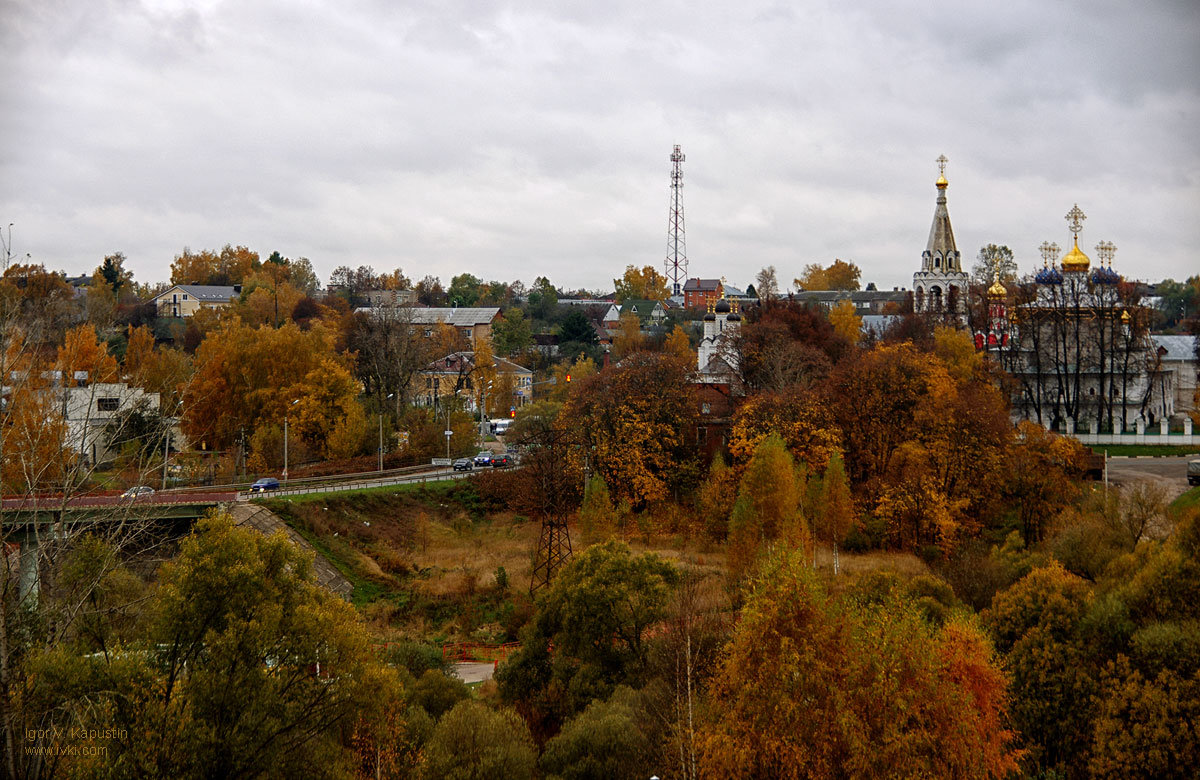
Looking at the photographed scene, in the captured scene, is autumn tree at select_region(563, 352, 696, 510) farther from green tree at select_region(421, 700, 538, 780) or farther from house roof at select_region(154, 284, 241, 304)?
house roof at select_region(154, 284, 241, 304)

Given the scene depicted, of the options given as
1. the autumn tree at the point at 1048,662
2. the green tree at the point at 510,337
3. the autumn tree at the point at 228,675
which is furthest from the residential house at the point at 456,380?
the autumn tree at the point at 228,675

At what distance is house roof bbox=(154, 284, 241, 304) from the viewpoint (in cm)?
9406

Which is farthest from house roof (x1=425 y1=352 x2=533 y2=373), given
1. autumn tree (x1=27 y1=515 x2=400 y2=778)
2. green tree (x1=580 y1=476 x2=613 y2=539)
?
autumn tree (x1=27 y1=515 x2=400 y2=778)

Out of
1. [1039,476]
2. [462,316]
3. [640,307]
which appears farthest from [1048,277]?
[640,307]

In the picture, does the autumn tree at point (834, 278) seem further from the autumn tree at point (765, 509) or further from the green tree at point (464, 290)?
the autumn tree at point (765, 509)

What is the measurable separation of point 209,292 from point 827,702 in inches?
3584

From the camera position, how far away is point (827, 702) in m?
14.6

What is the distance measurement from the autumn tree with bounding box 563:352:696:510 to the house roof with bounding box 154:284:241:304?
5928 cm

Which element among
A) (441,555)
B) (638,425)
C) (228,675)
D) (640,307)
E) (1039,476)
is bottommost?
(441,555)

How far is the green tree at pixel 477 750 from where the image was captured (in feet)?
52.4

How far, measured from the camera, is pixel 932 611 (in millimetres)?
22844

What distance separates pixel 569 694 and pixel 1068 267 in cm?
5248

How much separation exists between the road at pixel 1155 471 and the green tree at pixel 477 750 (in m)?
31.1

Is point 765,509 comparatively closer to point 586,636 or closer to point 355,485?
point 586,636
